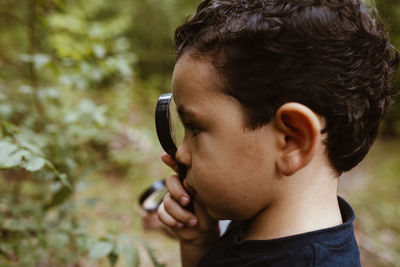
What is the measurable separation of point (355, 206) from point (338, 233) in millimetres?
2902

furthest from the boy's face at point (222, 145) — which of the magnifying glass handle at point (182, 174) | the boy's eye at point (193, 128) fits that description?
the magnifying glass handle at point (182, 174)

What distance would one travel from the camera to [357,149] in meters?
0.88

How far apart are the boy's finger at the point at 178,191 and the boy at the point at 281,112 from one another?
12 cm

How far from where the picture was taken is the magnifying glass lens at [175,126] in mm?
930

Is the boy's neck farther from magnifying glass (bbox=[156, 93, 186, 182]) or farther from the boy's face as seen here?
magnifying glass (bbox=[156, 93, 186, 182])

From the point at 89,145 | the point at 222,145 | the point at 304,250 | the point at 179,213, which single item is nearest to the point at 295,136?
the point at 222,145

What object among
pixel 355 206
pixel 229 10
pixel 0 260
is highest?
pixel 229 10

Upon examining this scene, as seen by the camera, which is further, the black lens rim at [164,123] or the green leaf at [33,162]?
the black lens rim at [164,123]

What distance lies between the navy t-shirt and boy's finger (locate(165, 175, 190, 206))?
220 millimetres

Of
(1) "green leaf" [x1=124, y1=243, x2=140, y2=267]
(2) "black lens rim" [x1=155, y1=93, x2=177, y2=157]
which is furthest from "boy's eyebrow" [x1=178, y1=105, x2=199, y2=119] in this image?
(1) "green leaf" [x1=124, y1=243, x2=140, y2=267]

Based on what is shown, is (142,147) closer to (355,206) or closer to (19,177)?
(19,177)

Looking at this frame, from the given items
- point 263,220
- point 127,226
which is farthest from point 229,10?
point 127,226

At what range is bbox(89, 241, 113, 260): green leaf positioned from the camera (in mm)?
1025

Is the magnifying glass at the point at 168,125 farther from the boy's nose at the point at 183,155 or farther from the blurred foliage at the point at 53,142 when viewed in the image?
the blurred foliage at the point at 53,142
